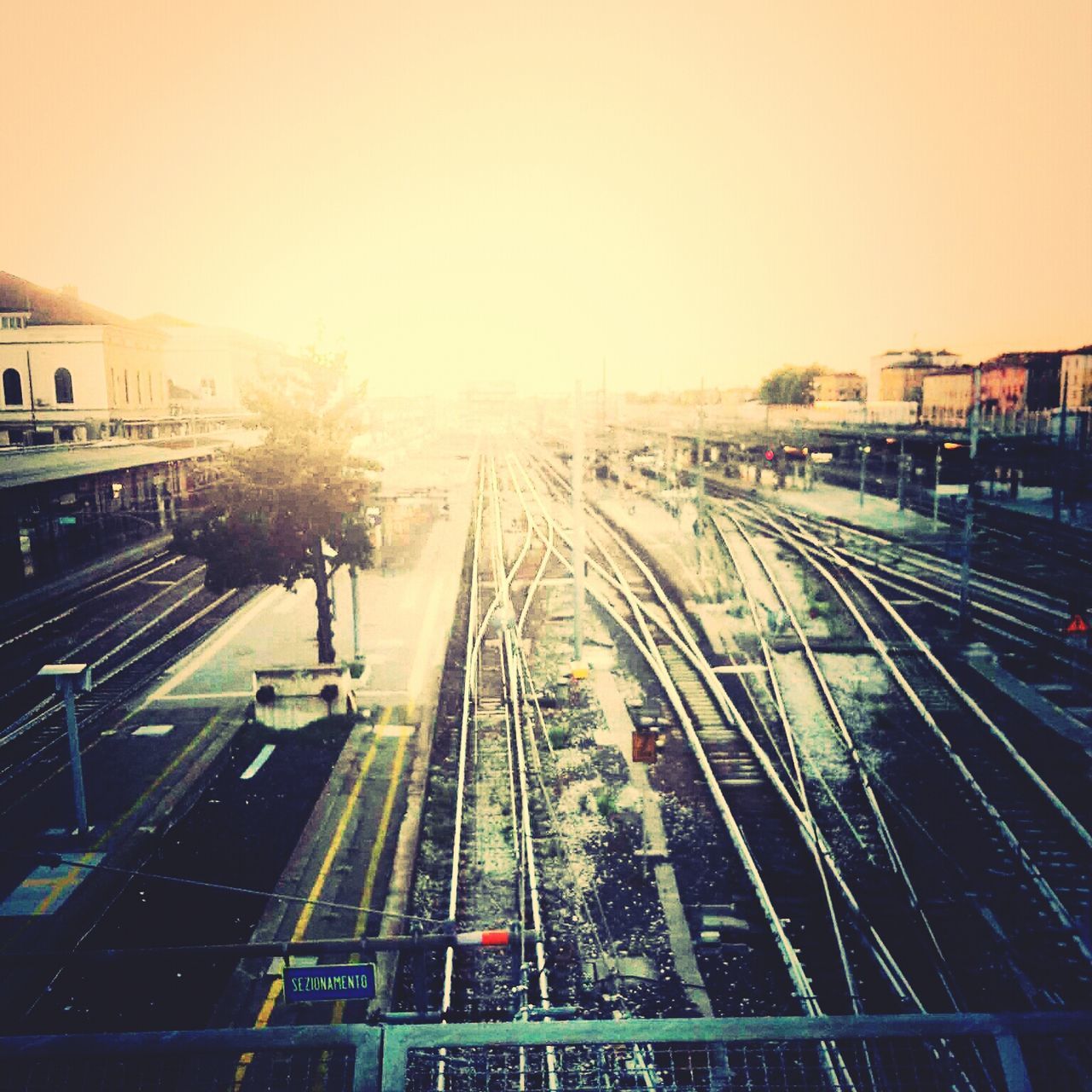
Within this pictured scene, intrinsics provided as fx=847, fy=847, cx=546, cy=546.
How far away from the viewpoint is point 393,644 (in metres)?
22.2

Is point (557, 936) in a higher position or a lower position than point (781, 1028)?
lower

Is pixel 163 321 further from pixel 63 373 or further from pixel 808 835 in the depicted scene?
pixel 808 835

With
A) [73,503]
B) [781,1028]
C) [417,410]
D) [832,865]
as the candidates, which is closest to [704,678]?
[832,865]

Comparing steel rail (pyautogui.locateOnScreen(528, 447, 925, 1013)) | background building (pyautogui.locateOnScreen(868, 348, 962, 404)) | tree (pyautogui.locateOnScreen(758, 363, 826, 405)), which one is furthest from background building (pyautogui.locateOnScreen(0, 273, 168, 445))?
tree (pyautogui.locateOnScreen(758, 363, 826, 405))

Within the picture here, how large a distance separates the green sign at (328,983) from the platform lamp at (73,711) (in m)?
→ 7.10

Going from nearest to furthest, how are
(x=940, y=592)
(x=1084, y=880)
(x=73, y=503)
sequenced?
1. (x=1084, y=880)
2. (x=940, y=592)
3. (x=73, y=503)

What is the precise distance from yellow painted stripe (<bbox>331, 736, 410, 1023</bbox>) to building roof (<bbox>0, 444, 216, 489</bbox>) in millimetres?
14220

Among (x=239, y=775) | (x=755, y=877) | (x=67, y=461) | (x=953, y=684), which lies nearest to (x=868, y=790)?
(x=755, y=877)

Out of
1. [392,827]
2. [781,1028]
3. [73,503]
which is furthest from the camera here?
[73,503]

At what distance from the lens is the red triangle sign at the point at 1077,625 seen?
51.5 ft

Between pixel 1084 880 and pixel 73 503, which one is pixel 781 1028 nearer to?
pixel 1084 880

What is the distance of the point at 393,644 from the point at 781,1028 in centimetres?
2048

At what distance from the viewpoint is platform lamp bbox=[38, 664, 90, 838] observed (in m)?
12.0

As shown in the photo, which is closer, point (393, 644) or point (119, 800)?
point (119, 800)
